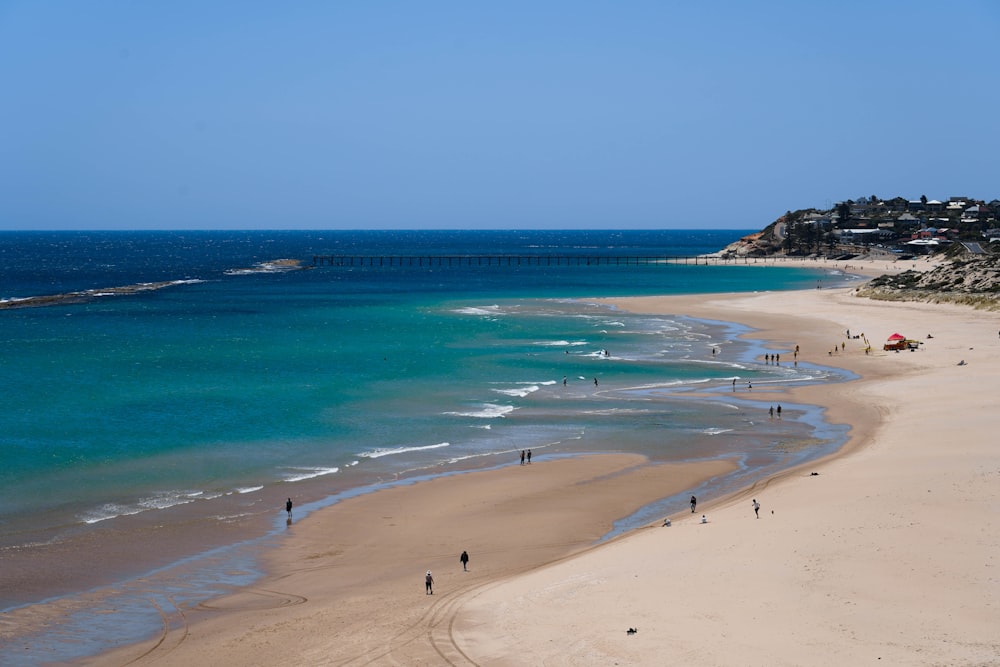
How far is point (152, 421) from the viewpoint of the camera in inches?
1631

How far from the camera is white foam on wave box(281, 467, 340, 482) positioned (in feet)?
108

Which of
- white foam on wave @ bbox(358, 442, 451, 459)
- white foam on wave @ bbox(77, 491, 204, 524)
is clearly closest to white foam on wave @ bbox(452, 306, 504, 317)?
white foam on wave @ bbox(358, 442, 451, 459)

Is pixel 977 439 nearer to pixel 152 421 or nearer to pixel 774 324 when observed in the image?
pixel 152 421

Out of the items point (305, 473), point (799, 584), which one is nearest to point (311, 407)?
point (305, 473)

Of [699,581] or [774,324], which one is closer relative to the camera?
[699,581]

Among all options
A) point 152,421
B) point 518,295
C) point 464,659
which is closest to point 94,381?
point 152,421

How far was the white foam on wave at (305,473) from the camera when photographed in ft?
108

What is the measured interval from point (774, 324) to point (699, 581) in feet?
195

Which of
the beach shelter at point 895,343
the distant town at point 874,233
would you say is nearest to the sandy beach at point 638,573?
the beach shelter at point 895,343

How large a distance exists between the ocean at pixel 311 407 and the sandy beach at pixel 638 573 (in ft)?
5.76

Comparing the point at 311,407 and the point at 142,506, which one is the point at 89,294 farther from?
the point at 142,506

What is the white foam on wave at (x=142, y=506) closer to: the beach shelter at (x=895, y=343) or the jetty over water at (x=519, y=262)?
the beach shelter at (x=895, y=343)

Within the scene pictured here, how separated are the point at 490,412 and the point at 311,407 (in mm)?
8430

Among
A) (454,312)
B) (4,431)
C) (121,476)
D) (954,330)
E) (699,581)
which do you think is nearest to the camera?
(699,581)
